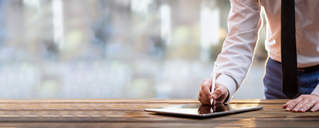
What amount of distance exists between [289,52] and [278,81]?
404 millimetres

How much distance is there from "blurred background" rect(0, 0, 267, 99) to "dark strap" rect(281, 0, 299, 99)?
75.1 inches

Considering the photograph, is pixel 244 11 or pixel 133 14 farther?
pixel 133 14

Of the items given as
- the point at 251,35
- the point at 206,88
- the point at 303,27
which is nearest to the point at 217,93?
the point at 206,88

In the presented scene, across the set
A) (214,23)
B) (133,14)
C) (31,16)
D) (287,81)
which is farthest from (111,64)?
(287,81)

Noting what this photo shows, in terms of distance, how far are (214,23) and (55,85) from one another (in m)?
1.93

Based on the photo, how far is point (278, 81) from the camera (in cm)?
127

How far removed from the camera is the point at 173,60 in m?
2.82

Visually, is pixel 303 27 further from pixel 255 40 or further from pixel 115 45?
pixel 115 45

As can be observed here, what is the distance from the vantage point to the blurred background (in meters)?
2.80

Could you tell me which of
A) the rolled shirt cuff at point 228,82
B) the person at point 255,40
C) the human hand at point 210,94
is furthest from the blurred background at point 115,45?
the human hand at point 210,94

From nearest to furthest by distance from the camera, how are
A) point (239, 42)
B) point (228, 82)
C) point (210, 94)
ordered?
1. point (210, 94)
2. point (228, 82)
3. point (239, 42)

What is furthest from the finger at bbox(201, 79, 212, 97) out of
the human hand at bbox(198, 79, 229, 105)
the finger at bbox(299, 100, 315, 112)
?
the finger at bbox(299, 100, 315, 112)

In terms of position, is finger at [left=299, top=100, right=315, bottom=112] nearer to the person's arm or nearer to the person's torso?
the person's arm

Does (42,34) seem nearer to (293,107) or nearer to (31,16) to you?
(31,16)
